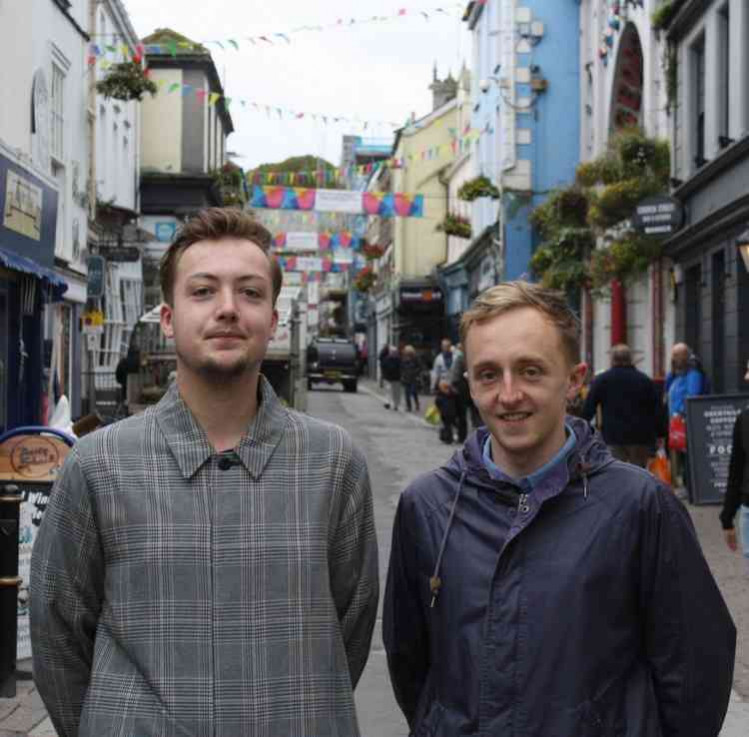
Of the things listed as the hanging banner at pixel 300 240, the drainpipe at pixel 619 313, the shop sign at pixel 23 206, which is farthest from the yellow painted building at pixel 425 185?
the shop sign at pixel 23 206

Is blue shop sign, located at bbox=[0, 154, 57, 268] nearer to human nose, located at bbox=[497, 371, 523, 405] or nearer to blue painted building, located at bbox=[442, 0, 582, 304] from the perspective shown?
human nose, located at bbox=[497, 371, 523, 405]

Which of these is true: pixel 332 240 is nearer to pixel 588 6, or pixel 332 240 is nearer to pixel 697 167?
pixel 588 6

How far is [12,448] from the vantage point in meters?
7.55

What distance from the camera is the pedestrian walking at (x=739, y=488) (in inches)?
306

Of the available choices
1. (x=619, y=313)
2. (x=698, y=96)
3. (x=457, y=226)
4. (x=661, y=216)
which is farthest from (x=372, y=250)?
(x=661, y=216)

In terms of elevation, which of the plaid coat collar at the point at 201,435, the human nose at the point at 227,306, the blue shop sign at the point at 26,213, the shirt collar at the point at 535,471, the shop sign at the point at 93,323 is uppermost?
the blue shop sign at the point at 26,213

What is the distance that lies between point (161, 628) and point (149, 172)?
125ft

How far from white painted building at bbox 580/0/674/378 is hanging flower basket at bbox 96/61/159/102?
8720 millimetres

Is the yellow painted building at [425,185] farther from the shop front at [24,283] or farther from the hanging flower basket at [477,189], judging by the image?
the shop front at [24,283]

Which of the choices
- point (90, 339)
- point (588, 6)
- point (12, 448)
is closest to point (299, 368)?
point (90, 339)

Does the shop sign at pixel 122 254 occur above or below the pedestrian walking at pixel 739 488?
above

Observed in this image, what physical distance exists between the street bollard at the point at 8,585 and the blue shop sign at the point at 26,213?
288 inches

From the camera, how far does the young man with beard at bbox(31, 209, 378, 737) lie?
111 inches

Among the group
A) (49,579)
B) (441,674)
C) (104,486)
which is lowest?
(441,674)
